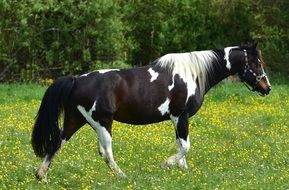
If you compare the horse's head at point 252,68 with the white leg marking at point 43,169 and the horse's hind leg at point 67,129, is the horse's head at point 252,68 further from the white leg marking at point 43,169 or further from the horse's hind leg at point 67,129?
the white leg marking at point 43,169

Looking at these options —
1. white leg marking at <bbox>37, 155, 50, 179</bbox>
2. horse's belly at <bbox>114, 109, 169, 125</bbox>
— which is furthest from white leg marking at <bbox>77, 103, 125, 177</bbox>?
white leg marking at <bbox>37, 155, 50, 179</bbox>

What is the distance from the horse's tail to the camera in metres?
10.8

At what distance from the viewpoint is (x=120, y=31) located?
3028 centimetres

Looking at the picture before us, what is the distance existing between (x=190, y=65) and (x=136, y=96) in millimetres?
1225

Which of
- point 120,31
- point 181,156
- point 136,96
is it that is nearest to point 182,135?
point 181,156

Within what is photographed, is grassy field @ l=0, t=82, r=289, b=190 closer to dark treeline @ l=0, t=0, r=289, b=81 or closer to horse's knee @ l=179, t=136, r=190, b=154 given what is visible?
horse's knee @ l=179, t=136, r=190, b=154

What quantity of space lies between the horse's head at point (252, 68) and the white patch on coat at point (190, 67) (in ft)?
2.40

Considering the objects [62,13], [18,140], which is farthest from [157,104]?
[62,13]

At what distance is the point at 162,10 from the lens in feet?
114

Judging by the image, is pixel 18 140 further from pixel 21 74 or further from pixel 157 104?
pixel 21 74

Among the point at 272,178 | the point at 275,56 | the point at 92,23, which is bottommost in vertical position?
the point at 275,56

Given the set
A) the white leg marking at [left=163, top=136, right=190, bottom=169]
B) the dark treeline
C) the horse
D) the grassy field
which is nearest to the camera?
the grassy field

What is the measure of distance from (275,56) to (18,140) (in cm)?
1844

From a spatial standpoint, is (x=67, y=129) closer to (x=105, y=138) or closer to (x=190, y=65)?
(x=105, y=138)
